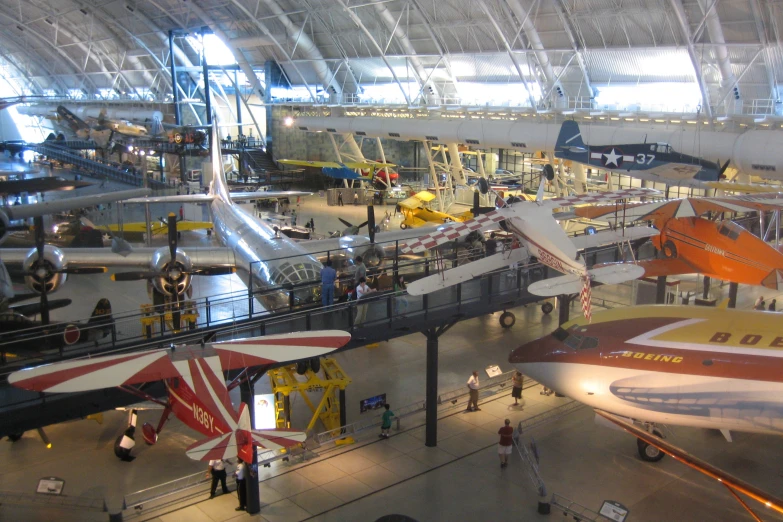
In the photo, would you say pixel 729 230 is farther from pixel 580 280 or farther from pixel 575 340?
pixel 575 340

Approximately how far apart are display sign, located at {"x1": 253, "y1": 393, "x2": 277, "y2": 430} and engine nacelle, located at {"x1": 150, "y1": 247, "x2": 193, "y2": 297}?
4.48m

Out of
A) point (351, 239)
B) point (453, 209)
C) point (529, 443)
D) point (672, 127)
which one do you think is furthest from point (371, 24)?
point (529, 443)

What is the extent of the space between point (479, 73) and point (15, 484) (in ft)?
120

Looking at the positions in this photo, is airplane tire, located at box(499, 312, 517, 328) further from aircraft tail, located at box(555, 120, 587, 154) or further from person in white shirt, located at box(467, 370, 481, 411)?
person in white shirt, located at box(467, 370, 481, 411)

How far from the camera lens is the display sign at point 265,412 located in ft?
53.0

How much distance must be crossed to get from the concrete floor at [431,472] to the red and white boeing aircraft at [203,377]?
13.5ft

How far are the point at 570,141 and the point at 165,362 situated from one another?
54.7ft

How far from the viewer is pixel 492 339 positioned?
23938 millimetres

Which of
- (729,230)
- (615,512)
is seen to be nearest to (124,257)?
(615,512)

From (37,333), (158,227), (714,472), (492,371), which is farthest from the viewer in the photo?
(158,227)

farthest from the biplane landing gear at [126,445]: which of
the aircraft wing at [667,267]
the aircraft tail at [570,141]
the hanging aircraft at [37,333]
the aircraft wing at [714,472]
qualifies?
the aircraft tail at [570,141]

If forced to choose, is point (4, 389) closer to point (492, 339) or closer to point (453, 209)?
point (492, 339)

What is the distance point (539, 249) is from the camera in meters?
14.7

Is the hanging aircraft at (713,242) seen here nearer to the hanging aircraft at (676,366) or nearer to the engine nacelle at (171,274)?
the hanging aircraft at (676,366)
